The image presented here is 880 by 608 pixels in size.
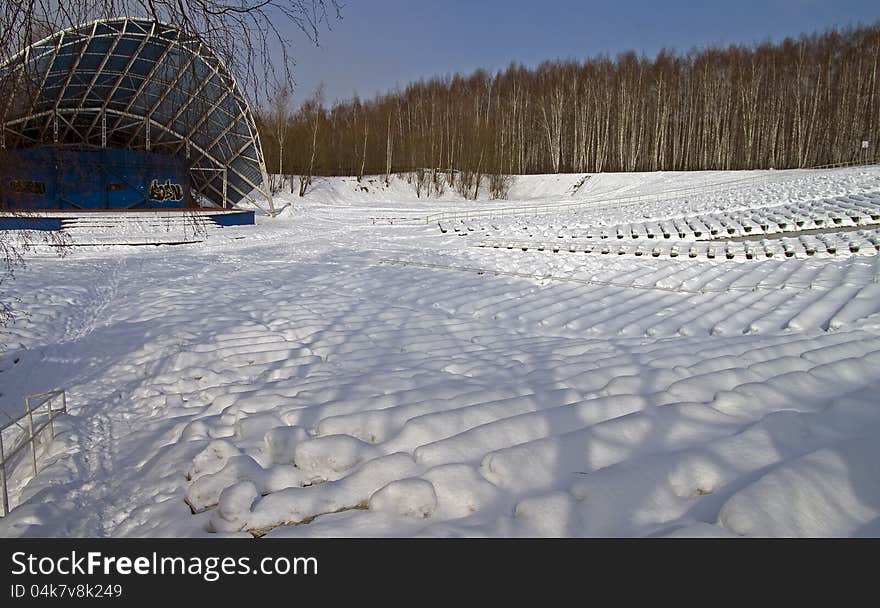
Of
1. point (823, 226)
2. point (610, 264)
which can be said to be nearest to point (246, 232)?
point (610, 264)

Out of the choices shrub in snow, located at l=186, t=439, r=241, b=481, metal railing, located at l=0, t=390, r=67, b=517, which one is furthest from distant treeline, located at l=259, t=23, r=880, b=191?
shrub in snow, located at l=186, t=439, r=241, b=481

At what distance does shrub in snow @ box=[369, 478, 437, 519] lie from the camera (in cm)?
215

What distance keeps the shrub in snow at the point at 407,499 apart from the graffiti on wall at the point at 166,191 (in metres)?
31.2

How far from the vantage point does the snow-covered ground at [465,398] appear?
6.79 ft

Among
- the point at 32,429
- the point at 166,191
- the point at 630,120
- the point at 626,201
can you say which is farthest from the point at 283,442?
the point at 630,120

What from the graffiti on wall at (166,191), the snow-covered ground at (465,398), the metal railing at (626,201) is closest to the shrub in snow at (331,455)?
the snow-covered ground at (465,398)

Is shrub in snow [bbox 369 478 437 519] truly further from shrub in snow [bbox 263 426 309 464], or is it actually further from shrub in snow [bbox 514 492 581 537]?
shrub in snow [bbox 263 426 309 464]

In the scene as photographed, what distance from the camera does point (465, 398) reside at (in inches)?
136

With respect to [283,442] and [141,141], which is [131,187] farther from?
[283,442]

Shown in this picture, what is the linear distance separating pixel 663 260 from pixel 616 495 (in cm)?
998

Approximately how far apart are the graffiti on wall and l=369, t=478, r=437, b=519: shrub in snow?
3122cm

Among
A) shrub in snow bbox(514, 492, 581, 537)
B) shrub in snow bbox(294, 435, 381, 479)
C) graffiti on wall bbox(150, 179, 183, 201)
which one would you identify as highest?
graffiti on wall bbox(150, 179, 183, 201)

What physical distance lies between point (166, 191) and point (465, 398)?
3086 cm

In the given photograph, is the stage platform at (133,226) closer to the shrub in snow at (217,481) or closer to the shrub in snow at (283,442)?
the shrub in snow at (283,442)
